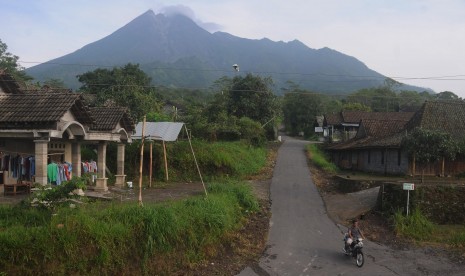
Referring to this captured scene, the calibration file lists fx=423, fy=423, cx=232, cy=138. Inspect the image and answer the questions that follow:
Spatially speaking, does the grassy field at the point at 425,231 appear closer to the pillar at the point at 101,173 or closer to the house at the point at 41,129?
the pillar at the point at 101,173

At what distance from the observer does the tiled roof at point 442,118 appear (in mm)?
28188

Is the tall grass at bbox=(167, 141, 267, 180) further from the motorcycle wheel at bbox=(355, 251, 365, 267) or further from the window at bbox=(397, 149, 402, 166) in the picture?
the motorcycle wheel at bbox=(355, 251, 365, 267)

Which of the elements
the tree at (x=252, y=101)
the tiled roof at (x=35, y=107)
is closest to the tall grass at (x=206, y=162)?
the tiled roof at (x=35, y=107)

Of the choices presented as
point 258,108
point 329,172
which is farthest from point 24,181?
point 258,108

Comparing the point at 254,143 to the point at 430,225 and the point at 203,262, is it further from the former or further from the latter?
the point at 203,262

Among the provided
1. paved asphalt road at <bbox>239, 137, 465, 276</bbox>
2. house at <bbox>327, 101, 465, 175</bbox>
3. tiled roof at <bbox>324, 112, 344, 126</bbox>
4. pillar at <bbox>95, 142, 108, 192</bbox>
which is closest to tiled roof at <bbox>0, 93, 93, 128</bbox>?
pillar at <bbox>95, 142, 108, 192</bbox>

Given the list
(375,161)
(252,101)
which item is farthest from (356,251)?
(252,101)

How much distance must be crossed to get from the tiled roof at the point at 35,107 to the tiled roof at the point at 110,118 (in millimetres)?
4086

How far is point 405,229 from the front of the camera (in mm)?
17094

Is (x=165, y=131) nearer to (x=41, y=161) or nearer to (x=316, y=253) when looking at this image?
(x=41, y=161)

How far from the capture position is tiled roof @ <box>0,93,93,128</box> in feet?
45.5

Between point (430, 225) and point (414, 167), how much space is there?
9.34 meters

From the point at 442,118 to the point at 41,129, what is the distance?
84.6 ft

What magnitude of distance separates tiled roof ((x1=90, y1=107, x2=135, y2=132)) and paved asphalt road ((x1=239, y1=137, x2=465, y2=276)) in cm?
820
